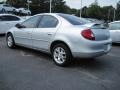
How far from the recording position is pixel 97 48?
5.42m

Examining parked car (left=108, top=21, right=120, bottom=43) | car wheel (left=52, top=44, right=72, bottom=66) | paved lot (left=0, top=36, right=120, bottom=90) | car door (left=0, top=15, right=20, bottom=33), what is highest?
car door (left=0, top=15, right=20, bottom=33)

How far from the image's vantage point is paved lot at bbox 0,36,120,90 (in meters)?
4.38

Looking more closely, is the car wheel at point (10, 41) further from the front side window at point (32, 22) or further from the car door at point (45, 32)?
the car door at point (45, 32)

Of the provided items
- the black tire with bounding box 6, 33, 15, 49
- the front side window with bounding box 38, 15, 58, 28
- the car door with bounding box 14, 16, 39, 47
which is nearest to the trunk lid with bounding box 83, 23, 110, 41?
the front side window with bounding box 38, 15, 58, 28

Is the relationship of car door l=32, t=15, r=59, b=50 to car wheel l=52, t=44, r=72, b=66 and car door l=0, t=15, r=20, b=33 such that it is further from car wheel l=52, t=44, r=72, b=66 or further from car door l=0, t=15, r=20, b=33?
car door l=0, t=15, r=20, b=33

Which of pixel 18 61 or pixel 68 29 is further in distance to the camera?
pixel 18 61

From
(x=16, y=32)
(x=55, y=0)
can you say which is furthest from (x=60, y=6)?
(x=16, y=32)

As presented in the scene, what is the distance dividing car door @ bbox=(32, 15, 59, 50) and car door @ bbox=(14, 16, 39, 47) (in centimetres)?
25

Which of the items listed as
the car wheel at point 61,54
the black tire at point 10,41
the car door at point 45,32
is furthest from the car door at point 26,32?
the car wheel at point 61,54

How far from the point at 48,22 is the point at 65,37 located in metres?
1.04

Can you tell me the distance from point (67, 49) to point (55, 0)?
65961mm

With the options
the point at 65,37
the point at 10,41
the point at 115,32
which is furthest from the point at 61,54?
the point at 115,32

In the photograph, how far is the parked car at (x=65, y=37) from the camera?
5.31 m

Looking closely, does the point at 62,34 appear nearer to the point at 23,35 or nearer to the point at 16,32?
the point at 23,35
